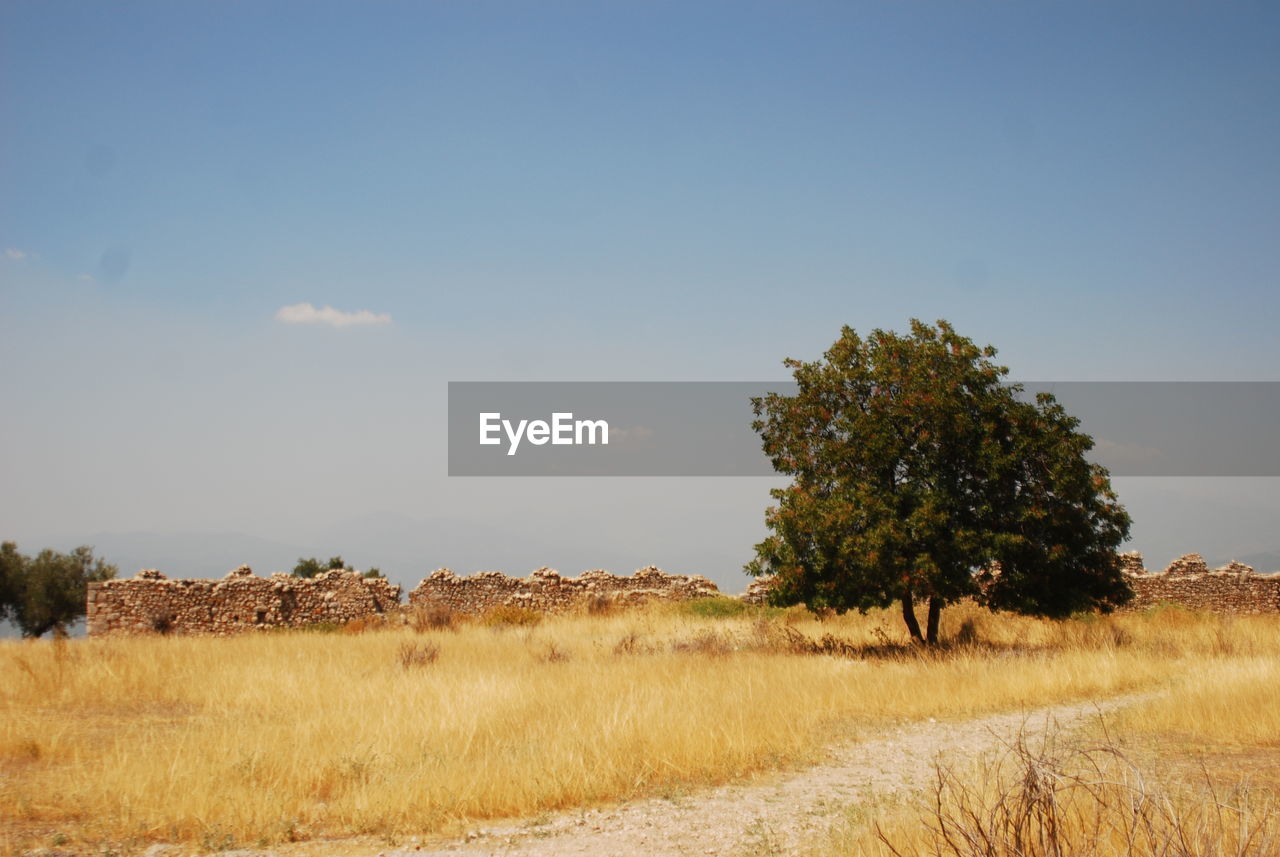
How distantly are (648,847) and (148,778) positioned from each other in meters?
4.76

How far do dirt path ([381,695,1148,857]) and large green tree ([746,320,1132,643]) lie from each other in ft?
22.5

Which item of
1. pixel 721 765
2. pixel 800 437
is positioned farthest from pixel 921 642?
pixel 721 765

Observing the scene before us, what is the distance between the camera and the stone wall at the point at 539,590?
27.7 m

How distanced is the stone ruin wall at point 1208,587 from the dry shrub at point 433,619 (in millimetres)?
21485

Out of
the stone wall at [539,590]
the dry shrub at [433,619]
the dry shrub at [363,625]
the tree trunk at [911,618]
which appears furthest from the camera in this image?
the stone wall at [539,590]

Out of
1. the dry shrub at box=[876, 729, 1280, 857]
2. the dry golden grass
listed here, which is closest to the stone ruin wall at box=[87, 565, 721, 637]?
the dry golden grass

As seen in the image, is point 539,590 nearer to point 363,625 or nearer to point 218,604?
point 363,625

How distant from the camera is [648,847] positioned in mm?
6727

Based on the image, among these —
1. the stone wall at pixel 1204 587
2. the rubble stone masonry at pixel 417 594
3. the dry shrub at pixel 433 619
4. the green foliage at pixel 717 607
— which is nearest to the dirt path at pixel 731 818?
the green foliage at pixel 717 607

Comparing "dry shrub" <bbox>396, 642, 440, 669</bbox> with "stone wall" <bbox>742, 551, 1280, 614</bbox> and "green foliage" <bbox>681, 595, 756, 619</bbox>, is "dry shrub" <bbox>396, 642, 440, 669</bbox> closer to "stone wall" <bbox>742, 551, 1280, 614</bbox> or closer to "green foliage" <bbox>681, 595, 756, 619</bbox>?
"green foliage" <bbox>681, 595, 756, 619</bbox>

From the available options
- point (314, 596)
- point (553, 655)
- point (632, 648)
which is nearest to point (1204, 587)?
point (632, 648)

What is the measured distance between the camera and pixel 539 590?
2831 cm

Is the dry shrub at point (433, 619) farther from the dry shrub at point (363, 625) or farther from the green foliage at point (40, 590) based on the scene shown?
the green foliage at point (40, 590)

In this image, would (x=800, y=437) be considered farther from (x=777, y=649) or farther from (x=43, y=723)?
(x=43, y=723)
